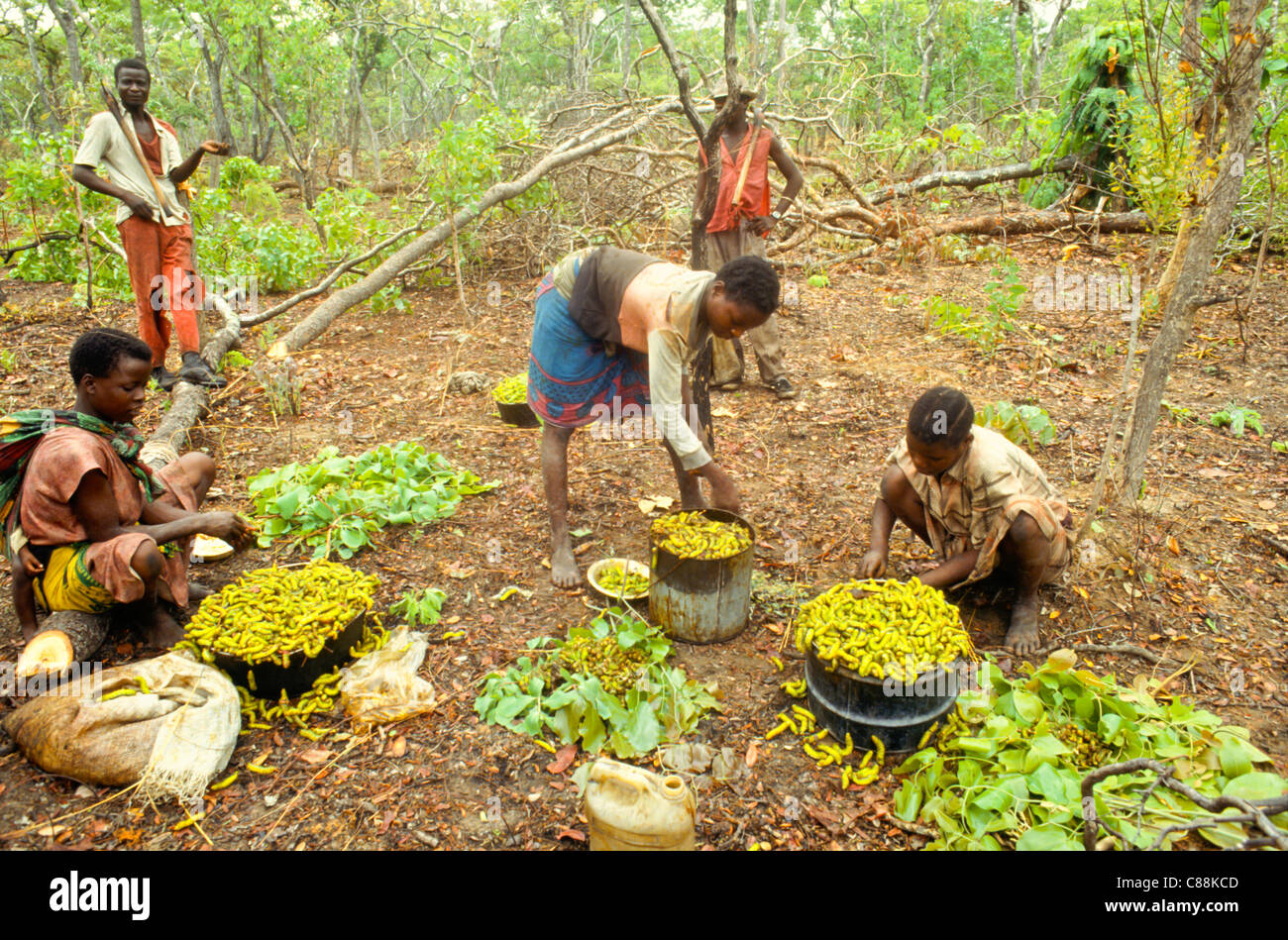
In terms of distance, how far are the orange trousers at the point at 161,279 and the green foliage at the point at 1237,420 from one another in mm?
7031

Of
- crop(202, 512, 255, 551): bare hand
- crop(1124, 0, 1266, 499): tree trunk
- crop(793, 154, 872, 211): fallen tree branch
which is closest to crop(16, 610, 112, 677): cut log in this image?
crop(202, 512, 255, 551): bare hand

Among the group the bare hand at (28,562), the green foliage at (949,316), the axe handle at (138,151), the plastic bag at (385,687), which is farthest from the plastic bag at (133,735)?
the green foliage at (949,316)

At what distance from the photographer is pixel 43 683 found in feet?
8.43

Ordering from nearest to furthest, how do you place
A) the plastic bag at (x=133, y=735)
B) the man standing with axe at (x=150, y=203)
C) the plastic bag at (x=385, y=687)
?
1. the plastic bag at (x=133, y=735)
2. the plastic bag at (x=385, y=687)
3. the man standing with axe at (x=150, y=203)

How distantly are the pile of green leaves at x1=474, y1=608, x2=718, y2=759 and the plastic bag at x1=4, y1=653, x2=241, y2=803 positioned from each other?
2.85 ft

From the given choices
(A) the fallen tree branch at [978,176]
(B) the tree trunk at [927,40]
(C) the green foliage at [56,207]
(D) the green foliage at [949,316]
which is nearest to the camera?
(D) the green foliage at [949,316]

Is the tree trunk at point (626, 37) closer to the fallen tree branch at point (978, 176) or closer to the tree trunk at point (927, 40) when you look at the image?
the tree trunk at point (927, 40)

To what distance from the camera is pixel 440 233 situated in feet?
24.4

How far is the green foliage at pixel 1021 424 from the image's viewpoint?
4.42 meters

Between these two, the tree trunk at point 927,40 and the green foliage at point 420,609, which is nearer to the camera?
the green foliage at point 420,609

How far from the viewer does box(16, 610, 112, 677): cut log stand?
2572 millimetres

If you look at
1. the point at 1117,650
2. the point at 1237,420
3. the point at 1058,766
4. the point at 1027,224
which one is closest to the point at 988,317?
the point at 1237,420

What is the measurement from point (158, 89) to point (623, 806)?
25.1 metres

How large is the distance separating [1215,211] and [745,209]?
2821 mm
